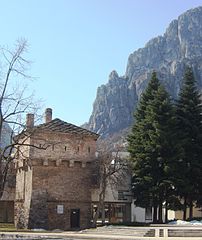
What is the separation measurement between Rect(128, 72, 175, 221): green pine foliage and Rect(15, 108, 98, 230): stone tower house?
232 inches

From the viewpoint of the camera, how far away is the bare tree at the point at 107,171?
155ft

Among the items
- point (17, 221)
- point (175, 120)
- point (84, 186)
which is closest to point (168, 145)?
point (175, 120)

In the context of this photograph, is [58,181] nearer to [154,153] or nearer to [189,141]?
[154,153]

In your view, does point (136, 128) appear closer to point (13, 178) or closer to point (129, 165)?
point (129, 165)

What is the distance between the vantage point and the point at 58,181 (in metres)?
48.0

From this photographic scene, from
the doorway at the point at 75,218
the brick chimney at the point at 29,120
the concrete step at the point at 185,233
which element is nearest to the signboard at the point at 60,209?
the doorway at the point at 75,218

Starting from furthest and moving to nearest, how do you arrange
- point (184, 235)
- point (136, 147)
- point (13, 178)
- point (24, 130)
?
1. point (13, 178)
2. point (136, 147)
3. point (184, 235)
4. point (24, 130)

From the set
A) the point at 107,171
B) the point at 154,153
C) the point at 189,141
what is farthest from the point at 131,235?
the point at 107,171

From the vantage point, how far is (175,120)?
4475cm

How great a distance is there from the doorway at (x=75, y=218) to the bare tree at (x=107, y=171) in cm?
174

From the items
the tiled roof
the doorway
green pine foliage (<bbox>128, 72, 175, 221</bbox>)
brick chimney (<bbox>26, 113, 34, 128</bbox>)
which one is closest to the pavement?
green pine foliage (<bbox>128, 72, 175, 221</bbox>)

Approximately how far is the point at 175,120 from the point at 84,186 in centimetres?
1162

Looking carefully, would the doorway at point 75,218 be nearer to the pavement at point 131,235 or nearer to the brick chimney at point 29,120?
the pavement at point 131,235

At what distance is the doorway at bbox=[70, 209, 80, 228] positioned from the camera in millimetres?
48094
